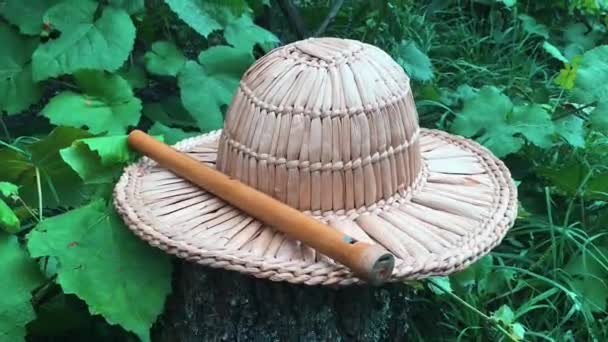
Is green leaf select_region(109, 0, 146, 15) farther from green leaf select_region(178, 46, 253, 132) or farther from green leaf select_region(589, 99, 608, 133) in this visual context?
green leaf select_region(589, 99, 608, 133)

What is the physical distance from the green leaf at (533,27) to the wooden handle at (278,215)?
193 cm

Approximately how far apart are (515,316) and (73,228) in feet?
3.20

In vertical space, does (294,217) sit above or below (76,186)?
above

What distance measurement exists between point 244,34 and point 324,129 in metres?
0.85

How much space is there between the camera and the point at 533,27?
121 inches

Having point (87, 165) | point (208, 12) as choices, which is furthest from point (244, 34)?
point (87, 165)

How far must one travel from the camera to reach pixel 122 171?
64.1 inches

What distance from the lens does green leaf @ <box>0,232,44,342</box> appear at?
4.73 ft

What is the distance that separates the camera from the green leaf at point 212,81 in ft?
6.32

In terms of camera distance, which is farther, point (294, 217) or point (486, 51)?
point (486, 51)

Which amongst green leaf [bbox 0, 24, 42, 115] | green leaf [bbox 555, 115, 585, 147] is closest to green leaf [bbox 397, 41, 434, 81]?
green leaf [bbox 555, 115, 585, 147]

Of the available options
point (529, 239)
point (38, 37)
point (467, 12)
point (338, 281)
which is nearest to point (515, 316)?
point (529, 239)

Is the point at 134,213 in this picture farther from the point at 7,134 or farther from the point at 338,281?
the point at 7,134

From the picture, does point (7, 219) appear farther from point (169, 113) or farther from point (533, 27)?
point (533, 27)
